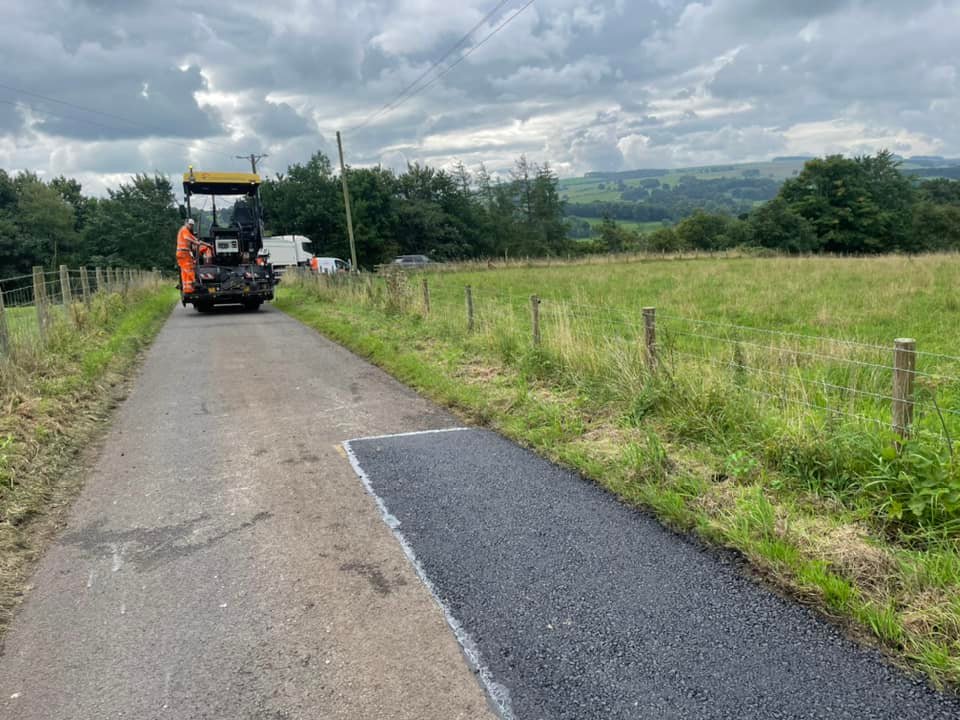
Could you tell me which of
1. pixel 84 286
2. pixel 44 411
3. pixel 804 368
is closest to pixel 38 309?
pixel 44 411

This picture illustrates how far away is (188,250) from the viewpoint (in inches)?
770

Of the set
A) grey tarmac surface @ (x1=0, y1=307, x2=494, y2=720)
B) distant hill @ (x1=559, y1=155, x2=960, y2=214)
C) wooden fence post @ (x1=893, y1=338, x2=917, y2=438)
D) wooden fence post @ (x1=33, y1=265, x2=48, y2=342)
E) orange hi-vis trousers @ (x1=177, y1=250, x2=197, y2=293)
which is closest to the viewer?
grey tarmac surface @ (x1=0, y1=307, x2=494, y2=720)

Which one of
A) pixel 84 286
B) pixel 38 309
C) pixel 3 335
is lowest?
pixel 3 335

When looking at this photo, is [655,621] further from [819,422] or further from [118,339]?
[118,339]

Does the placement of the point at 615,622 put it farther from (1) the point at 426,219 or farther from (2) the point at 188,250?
(1) the point at 426,219

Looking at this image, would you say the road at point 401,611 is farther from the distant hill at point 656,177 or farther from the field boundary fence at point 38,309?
the distant hill at point 656,177

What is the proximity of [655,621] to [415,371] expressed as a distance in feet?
21.9

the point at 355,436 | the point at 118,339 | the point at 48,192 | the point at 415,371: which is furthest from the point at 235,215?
the point at 48,192

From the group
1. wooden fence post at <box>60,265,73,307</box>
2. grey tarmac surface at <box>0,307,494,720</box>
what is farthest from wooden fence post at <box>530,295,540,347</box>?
wooden fence post at <box>60,265,73,307</box>

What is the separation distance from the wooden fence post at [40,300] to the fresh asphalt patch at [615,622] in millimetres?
8019

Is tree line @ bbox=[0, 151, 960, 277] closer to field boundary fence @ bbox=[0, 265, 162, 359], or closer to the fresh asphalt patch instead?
field boundary fence @ bbox=[0, 265, 162, 359]

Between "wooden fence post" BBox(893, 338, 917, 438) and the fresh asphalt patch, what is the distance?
5.38ft

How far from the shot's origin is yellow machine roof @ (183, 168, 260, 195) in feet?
64.7

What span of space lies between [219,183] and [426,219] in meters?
50.3
